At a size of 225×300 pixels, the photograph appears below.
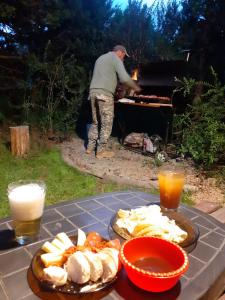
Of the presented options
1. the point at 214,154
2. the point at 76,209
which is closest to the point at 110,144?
the point at 214,154

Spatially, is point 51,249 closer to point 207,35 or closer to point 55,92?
point 207,35

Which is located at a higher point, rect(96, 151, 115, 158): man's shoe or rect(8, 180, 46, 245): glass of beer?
rect(8, 180, 46, 245): glass of beer

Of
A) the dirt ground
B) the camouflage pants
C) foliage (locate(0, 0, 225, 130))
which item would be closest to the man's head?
the camouflage pants

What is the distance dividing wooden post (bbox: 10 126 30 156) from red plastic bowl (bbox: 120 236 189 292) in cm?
451

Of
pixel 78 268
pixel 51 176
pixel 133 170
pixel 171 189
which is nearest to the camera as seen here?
pixel 78 268

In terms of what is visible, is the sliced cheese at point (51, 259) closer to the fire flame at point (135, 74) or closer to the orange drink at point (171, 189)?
the orange drink at point (171, 189)

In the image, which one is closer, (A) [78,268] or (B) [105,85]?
(A) [78,268]

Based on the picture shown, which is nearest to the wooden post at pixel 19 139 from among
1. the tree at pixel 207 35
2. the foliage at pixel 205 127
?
the foliage at pixel 205 127

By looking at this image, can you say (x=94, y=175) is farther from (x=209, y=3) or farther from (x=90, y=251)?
(x=209, y=3)

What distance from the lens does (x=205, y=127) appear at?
468cm

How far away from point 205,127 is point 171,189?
3516 millimetres

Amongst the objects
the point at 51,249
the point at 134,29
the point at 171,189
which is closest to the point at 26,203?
→ the point at 51,249

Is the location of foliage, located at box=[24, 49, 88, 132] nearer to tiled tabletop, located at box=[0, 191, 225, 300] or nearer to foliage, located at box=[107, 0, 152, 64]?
foliage, located at box=[107, 0, 152, 64]

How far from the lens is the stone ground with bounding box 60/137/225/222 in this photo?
12.3ft
